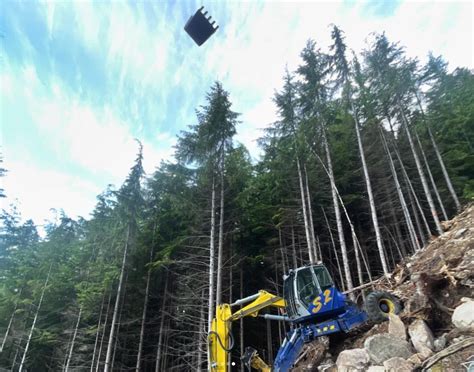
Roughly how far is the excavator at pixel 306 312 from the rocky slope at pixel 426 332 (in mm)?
432

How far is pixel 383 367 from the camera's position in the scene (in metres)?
5.23

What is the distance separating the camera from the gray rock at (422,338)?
5000mm

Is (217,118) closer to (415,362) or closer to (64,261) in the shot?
(415,362)

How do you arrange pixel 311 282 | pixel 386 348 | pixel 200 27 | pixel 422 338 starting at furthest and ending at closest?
pixel 311 282, pixel 386 348, pixel 422 338, pixel 200 27

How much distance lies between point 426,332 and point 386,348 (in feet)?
2.64

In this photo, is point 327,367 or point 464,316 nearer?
point 464,316

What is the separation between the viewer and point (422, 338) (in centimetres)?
520

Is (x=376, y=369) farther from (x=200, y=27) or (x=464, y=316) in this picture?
(x=200, y=27)

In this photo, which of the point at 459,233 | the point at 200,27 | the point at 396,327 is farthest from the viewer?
the point at 459,233

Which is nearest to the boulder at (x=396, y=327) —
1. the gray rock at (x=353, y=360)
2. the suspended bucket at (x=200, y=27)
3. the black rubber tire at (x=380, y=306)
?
the black rubber tire at (x=380, y=306)

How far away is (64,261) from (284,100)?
21038mm

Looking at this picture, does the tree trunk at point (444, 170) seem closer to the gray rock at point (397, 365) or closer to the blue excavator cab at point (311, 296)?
the blue excavator cab at point (311, 296)

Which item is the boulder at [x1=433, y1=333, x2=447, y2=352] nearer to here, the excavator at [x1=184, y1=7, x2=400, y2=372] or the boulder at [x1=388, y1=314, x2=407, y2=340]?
the boulder at [x1=388, y1=314, x2=407, y2=340]

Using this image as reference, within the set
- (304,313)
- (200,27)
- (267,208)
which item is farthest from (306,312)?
(267,208)
